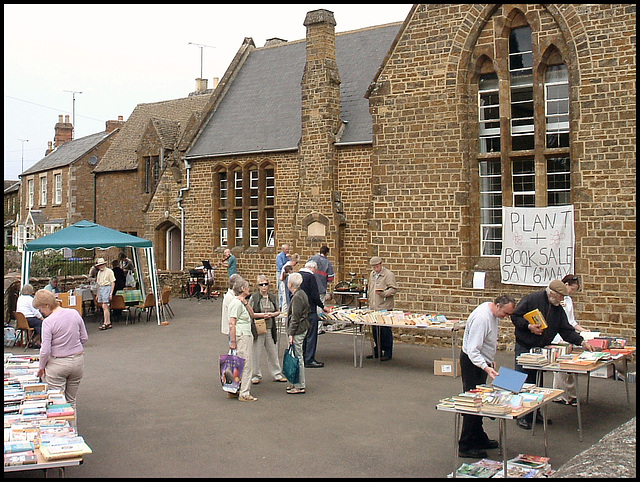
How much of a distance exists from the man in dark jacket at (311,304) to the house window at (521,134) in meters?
3.76

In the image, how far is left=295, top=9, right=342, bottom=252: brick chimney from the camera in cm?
2225

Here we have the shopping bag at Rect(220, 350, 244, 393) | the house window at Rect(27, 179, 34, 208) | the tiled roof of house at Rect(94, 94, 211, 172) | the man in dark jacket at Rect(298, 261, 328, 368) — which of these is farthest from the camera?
the house window at Rect(27, 179, 34, 208)

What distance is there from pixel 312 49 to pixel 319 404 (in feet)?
50.0

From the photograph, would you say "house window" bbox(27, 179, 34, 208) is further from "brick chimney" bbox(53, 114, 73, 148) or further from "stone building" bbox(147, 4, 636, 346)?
"stone building" bbox(147, 4, 636, 346)

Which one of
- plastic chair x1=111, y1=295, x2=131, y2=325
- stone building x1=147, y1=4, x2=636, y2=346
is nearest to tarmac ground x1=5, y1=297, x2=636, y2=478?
stone building x1=147, y1=4, x2=636, y2=346

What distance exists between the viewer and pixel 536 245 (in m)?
13.1

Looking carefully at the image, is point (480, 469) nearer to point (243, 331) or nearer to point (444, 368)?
point (243, 331)

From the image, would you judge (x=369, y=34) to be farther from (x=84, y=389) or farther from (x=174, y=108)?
(x=84, y=389)

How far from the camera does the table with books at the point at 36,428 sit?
5.71m

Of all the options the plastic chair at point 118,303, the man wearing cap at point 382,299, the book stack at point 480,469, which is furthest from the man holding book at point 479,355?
the plastic chair at point 118,303

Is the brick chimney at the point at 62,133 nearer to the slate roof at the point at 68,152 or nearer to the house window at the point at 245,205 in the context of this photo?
the slate roof at the point at 68,152

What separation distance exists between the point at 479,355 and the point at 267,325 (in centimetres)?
441

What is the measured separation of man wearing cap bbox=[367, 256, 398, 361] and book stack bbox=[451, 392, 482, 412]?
612cm

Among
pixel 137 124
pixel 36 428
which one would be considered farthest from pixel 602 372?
pixel 137 124
